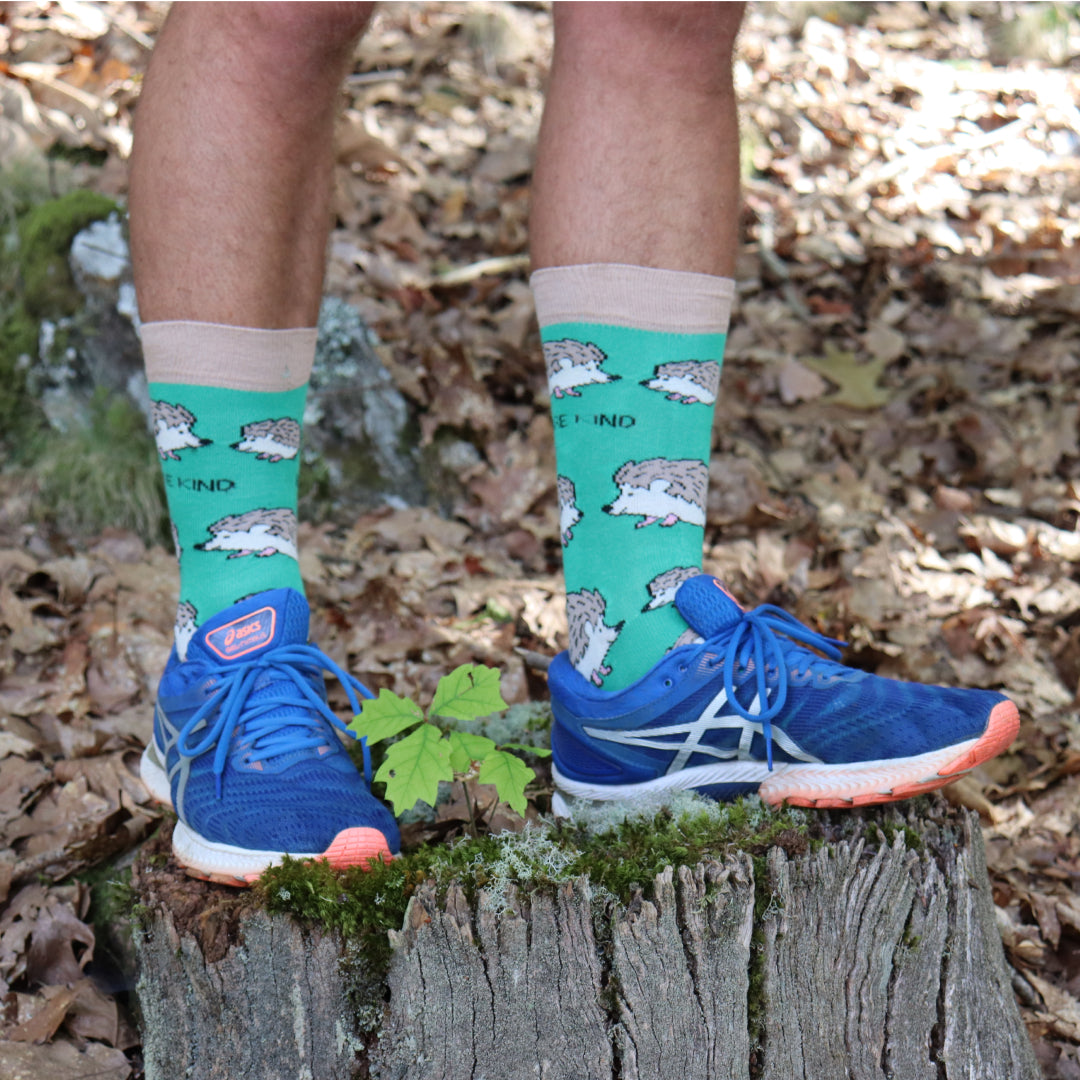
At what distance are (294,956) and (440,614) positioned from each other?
1.50 metres

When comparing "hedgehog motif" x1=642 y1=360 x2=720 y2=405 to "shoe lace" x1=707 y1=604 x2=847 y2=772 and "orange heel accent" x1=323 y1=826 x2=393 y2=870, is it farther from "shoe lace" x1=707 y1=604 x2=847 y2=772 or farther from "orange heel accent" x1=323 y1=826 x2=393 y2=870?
"orange heel accent" x1=323 y1=826 x2=393 y2=870

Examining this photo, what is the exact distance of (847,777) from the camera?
141cm

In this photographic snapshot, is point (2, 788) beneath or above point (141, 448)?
beneath

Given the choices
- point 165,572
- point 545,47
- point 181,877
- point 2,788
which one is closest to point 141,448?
point 165,572

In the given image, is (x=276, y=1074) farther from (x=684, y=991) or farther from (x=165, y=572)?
(x=165, y=572)

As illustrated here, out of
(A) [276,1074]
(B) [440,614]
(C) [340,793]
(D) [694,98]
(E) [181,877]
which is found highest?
(D) [694,98]

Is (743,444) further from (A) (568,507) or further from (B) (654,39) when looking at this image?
(B) (654,39)

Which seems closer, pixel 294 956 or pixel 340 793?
pixel 294 956

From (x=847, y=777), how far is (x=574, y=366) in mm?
724

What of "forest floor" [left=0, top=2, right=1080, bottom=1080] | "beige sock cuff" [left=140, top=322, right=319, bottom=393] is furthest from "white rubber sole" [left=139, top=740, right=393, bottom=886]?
"beige sock cuff" [left=140, top=322, right=319, bottom=393]

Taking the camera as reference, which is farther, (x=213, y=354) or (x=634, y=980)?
(x=213, y=354)

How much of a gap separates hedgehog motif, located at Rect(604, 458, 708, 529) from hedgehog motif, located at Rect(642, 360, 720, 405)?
10 cm

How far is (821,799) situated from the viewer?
1.42m

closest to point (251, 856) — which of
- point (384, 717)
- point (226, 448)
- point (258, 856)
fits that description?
point (258, 856)
